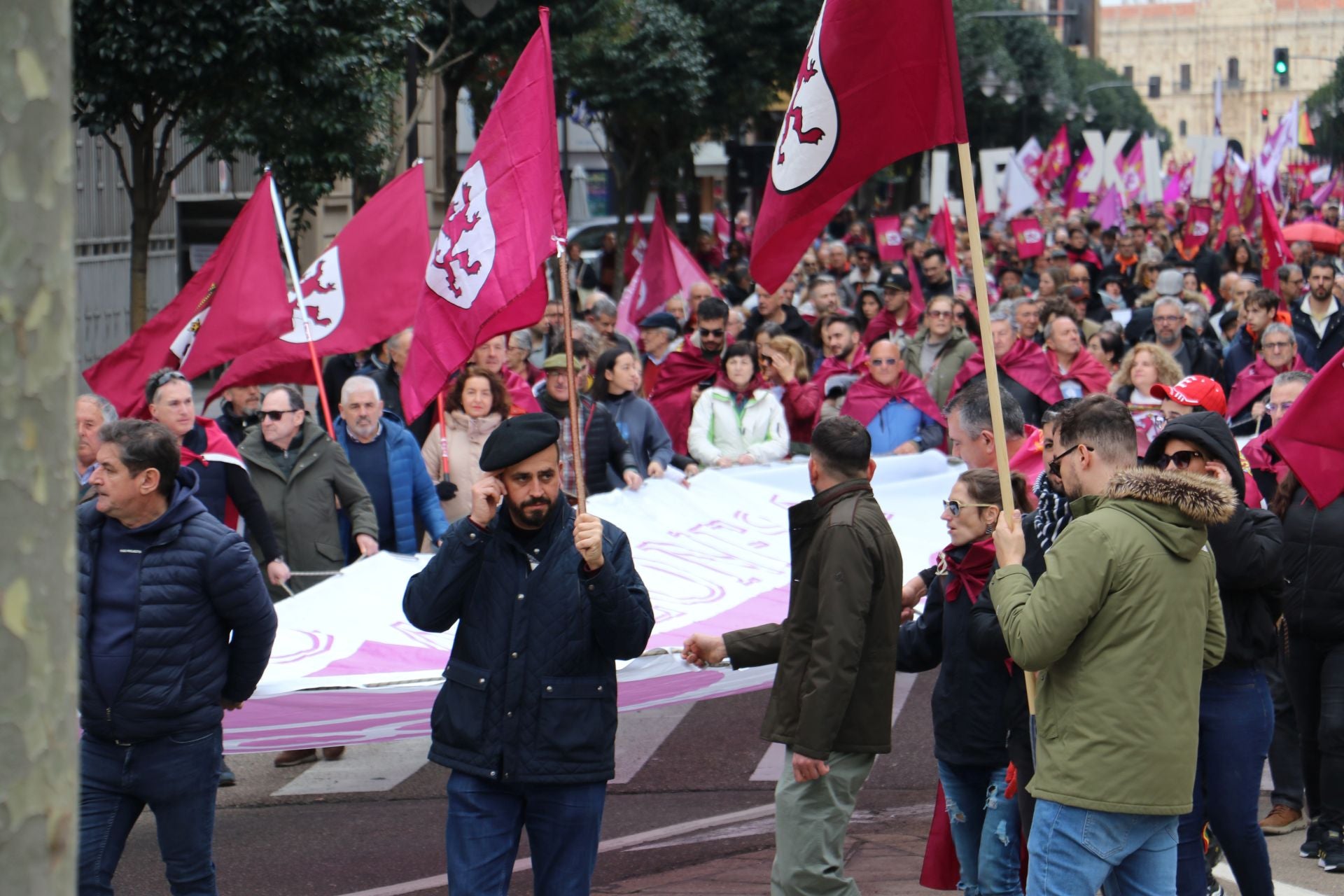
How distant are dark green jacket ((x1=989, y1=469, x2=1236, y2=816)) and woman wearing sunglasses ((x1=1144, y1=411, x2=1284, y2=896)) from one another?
0.81m

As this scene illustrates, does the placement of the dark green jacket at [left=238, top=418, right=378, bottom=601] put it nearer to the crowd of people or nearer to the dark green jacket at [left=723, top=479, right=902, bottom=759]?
the crowd of people

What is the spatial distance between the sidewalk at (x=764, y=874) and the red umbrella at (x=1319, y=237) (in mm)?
18115

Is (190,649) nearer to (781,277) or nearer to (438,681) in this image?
(438,681)

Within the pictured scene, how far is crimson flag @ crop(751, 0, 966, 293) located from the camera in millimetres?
5000

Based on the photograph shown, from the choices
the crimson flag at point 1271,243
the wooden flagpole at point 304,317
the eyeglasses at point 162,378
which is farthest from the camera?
the crimson flag at point 1271,243

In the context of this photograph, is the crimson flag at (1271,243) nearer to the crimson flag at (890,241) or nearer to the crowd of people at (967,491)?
the crowd of people at (967,491)

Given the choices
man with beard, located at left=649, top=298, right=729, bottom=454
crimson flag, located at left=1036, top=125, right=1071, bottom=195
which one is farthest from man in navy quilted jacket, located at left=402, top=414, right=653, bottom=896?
crimson flag, located at left=1036, top=125, right=1071, bottom=195

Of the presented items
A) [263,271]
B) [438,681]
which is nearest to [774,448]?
[263,271]

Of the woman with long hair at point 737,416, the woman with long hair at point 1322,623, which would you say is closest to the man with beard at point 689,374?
the woman with long hair at point 737,416

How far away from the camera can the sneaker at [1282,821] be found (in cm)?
645

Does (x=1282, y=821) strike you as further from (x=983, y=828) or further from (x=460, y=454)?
(x=460, y=454)

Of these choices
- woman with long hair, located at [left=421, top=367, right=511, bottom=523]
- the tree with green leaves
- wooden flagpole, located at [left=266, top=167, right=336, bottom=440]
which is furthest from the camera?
the tree with green leaves

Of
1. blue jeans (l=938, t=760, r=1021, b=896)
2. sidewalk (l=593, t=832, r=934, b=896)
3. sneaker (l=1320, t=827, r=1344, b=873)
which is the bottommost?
sidewalk (l=593, t=832, r=934, b=896)

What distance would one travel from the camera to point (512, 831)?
15.1 feet
